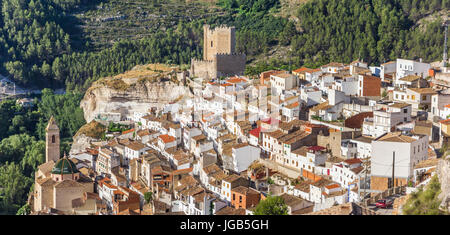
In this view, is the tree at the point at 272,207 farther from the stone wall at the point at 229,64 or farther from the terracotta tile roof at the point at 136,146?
the stone wall at the point at 229,64

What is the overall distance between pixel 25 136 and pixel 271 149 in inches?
770

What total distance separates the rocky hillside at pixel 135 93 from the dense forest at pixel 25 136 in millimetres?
2198

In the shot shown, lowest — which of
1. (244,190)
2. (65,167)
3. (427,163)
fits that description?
(65,167)

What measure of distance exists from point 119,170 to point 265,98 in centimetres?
591

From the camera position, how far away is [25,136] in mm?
41094

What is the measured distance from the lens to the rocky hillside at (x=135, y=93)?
117 feet

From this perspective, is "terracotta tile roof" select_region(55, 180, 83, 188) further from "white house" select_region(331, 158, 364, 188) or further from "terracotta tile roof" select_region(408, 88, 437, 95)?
"terracotta tile roof" select_region(408, 88, 437, 95)

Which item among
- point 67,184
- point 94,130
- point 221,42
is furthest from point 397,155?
point 221,42

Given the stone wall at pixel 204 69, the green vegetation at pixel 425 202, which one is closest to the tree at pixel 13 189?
the stone wall at pixel 204 69

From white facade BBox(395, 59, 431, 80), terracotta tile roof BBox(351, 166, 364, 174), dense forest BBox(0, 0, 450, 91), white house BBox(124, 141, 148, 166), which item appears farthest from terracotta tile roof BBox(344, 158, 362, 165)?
dense forest BBox(0, 0, 450, 91)

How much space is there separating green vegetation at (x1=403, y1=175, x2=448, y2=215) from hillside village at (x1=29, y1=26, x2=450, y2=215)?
4.97ft

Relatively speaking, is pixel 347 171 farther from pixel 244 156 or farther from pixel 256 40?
pixel 256 40

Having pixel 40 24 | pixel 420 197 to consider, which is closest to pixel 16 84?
pixel 40 24
